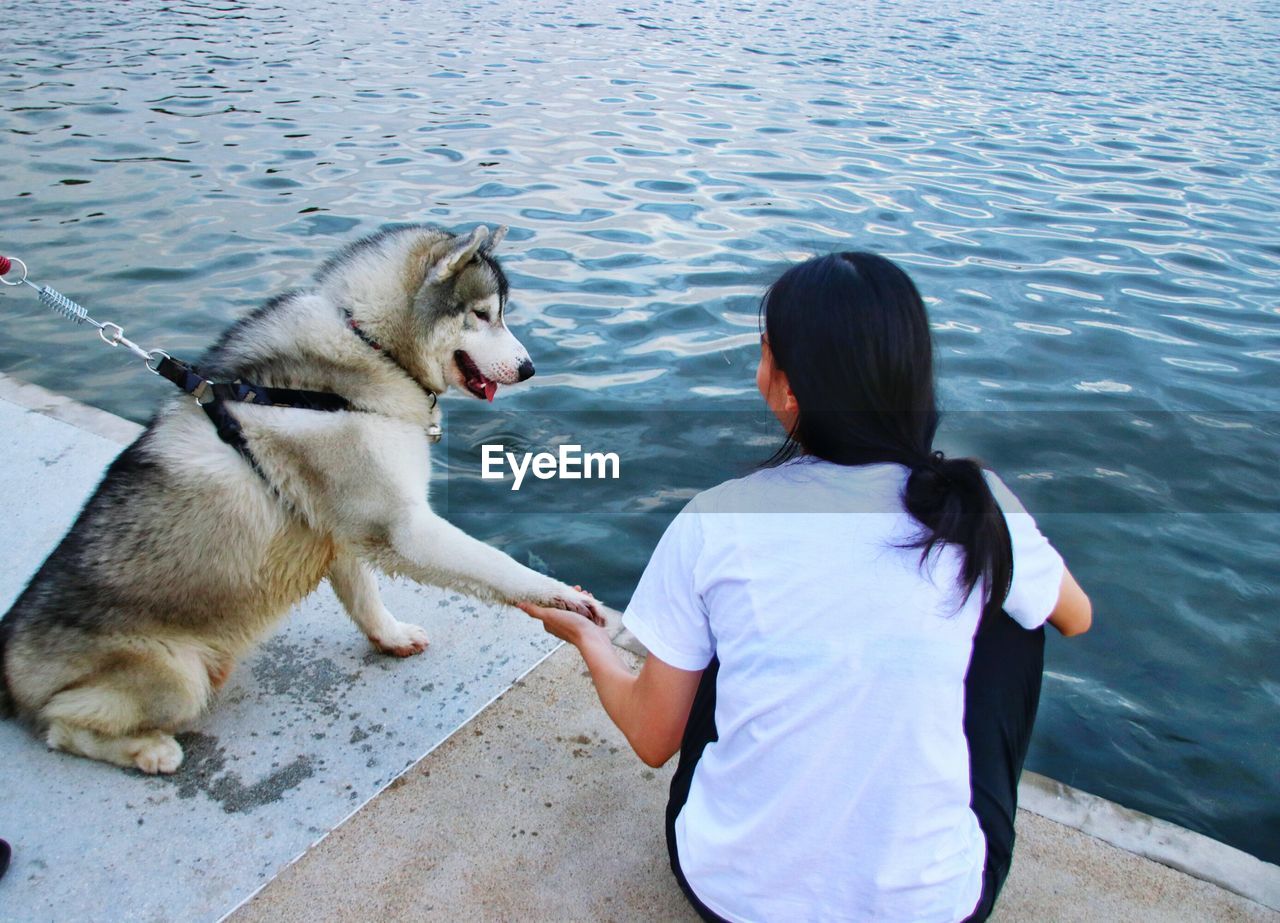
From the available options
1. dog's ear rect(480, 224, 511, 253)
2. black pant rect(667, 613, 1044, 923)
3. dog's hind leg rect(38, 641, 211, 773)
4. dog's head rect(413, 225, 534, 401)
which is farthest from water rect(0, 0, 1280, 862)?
dog's hind leg rect(38, 641, 211, 773)

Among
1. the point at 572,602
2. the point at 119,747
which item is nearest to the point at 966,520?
the point at 572,602

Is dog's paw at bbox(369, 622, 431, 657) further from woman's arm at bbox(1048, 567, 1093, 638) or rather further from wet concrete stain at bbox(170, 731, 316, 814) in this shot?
woman's arm at bbox(1048, 567, 1093, 638)

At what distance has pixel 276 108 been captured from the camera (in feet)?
42.1

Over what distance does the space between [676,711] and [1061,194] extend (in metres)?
9.69

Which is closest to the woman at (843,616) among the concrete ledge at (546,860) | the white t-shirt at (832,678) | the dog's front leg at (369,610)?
the white t-shirt at (832,678)

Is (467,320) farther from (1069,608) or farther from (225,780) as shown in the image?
(1069,608)

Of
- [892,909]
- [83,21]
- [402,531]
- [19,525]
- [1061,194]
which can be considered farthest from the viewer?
[83,21]

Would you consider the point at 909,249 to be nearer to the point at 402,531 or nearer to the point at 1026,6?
the point at 402,531

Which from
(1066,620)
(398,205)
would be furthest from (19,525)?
(398,205)

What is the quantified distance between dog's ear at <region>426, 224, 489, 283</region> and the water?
1.71 metres

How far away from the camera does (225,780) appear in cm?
302

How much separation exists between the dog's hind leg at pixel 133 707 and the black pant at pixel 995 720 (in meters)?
1.59

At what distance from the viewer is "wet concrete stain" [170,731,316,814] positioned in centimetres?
294

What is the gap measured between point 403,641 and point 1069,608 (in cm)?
220
